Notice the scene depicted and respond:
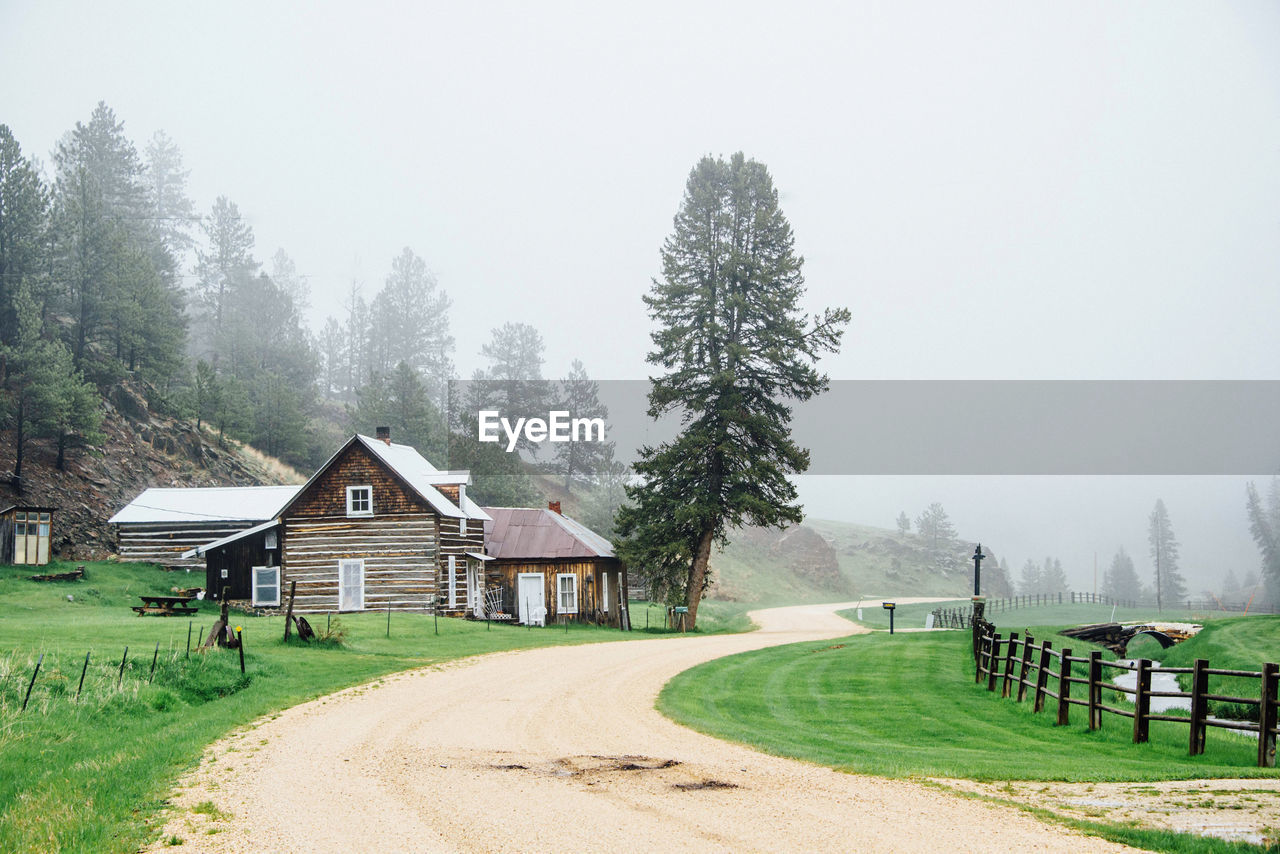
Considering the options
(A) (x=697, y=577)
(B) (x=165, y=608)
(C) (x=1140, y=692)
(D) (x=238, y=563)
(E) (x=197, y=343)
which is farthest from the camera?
(E) (x=197, y=343)

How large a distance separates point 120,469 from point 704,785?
51770mm

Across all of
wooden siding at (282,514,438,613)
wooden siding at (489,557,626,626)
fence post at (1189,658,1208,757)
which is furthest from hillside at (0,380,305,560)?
fence post at (1189,658,1208,757)

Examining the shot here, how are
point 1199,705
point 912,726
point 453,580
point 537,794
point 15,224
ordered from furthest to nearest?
point 15,224
point 453,580
point 912,726
point 1199,705
point 537,794

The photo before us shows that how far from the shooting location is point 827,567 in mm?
117500

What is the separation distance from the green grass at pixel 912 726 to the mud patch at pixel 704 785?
2.10 meters

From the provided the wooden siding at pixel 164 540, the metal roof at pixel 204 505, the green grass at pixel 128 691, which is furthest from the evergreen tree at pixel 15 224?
the green grass at pixel 128 691

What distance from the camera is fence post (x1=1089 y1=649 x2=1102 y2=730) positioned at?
16.0 meters

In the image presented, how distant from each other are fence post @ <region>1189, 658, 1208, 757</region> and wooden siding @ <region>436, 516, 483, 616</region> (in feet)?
104

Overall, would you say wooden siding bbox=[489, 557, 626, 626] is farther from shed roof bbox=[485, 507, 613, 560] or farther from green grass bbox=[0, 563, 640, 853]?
green grass bbox=[0, 563, 640, 853]

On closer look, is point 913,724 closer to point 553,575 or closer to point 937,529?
point 553,575

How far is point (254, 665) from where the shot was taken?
890 inches

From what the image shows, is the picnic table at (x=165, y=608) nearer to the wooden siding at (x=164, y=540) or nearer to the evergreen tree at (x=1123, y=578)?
the wooden siding at (x=164, y=540)

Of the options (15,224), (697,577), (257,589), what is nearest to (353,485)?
(257,589)

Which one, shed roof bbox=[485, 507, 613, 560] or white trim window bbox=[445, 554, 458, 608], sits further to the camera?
shed roof bbox=[485, 507, 613, 560]
